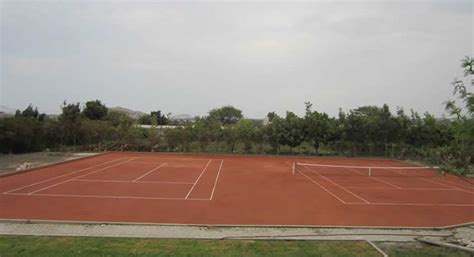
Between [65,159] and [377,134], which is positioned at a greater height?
[377,134]

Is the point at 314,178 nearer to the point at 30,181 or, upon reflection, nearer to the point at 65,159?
the point at 30,181

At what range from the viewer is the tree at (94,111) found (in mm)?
43000

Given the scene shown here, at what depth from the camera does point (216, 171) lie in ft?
66.5

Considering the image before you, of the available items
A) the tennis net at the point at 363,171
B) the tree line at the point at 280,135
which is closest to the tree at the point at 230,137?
the tree line at the point at 280,135

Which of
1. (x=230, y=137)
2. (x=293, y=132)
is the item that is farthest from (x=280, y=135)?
(x=230, y=137)

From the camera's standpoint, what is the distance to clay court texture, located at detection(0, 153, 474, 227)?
1038cm

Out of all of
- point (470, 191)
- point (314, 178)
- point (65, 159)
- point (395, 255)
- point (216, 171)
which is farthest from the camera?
point (65, 159)

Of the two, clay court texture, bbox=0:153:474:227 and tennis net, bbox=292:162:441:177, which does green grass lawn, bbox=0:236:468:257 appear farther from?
tennis net, bbox=292:162:441:177

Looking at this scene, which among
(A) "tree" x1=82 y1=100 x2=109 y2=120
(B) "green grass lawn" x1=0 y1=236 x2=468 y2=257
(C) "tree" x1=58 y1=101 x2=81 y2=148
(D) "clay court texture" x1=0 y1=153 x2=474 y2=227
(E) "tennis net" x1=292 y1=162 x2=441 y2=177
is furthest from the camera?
(A) "tree" x1=82 y1=100 x2=109 y2=120

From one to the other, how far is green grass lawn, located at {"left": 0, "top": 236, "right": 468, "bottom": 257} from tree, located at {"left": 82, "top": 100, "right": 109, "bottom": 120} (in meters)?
37.0

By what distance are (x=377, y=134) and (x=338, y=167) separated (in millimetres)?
8756

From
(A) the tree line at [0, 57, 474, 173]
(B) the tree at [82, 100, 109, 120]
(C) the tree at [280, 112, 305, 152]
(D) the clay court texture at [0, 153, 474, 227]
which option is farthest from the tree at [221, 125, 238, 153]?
(B) the tree at [82, 100, 109, 120]

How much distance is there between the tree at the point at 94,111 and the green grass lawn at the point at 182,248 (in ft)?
121

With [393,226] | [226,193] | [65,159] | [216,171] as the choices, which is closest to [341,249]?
[393,226]
